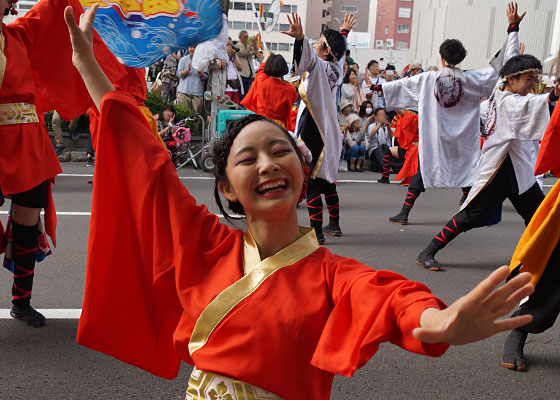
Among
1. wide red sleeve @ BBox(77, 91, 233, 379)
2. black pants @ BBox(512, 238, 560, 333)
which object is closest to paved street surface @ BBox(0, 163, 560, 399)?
black pants @ BBox(512, 238, 560, 333)

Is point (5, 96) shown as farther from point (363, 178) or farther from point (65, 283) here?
point (363, 178)

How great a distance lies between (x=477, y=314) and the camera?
1183 millimetres

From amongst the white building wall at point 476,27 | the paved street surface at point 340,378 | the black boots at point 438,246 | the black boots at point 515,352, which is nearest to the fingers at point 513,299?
the paved street surface at point 340,378

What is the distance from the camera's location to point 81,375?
2.88 meters

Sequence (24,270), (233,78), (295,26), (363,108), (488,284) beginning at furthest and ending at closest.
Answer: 1. (233,78)
2. (363,108)
3. (295,26)
4. (24,270)
5. (488,284)

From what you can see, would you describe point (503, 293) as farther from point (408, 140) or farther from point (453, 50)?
point (408, 140)

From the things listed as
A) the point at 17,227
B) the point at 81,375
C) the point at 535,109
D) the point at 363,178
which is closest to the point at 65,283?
the point at 17,227

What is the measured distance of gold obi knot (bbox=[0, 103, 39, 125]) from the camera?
3.03 m

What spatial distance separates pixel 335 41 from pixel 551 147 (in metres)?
2.78

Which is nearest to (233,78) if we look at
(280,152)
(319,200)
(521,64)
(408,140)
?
(408,140)

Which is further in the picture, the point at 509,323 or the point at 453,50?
the point at 453,50

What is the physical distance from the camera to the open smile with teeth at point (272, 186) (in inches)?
66.0

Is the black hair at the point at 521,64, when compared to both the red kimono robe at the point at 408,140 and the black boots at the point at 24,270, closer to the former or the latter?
the black boots at the point at 24,270

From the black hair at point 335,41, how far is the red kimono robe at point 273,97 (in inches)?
61.0
